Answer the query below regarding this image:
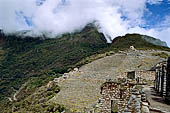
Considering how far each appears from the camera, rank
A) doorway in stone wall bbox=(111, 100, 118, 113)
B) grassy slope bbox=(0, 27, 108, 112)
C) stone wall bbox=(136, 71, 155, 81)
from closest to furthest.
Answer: doorway in stone wall bbox=(111, 100, 118, 113)
stone wall bbox=(136, 71, 155, 81)
grassy slope bbox=(0, 27, 108, 112)

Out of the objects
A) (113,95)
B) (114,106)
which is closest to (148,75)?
(114,106)

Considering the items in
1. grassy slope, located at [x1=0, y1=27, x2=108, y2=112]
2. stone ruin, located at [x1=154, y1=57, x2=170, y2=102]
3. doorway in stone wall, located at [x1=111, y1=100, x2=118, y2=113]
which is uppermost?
grassy slope, located at [x1=0, y1=27, x2=108, y2=112]

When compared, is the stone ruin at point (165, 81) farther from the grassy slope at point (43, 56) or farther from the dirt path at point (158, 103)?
the grassy slope at point (43, 56)

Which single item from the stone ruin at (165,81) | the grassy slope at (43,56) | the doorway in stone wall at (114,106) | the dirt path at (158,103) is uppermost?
the grassy slope at (43,56)

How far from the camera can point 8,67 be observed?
493ft

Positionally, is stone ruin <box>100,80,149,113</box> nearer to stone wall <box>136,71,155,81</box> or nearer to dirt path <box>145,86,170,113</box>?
dirt path <box>145,86,170,113</box>

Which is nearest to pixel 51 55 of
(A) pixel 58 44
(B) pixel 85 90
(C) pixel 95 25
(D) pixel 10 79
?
(A) pixel 58 44

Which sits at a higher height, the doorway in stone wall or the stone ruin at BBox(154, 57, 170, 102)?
the stone ruin at BBox(154, 57, 170, 102)

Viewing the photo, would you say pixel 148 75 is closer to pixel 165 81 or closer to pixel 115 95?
pixel 165 81

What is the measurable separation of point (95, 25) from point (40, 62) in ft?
212

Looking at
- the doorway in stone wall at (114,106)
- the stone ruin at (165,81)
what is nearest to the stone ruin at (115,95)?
the doorway in stone wall at (114,106)

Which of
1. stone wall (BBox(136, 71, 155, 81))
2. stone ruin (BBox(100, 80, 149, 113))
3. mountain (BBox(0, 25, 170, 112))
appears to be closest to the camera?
stone ruin (BBox(100, 80, 149, 113))

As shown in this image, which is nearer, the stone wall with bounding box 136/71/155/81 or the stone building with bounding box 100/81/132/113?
the stone building with bounding box 100/81/132/113

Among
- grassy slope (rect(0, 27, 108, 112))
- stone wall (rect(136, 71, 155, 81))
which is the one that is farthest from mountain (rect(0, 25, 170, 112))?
stone wall (rect(136, 71, 155, 81))
